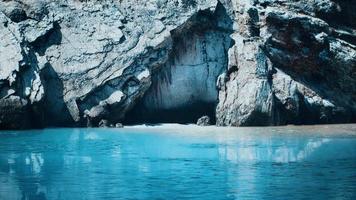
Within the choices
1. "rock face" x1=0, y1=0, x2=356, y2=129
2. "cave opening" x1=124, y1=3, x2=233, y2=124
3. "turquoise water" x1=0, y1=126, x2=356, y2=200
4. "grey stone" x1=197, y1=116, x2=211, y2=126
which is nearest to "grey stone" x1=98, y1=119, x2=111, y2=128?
"rock face" x1=0, y1=0, x2=356, y2=129

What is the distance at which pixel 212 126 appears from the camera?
25422mm

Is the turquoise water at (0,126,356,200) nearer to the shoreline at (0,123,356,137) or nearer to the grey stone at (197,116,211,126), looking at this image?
the shoreline at (0,123,356,137)

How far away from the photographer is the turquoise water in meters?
11.0

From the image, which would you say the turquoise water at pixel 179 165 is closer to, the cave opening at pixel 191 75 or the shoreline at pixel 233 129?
the shoreline at pixel 233 129

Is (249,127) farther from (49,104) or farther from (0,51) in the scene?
(0,51)

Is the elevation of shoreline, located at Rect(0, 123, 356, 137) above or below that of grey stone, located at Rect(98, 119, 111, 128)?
below

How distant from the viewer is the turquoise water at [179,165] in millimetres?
11031

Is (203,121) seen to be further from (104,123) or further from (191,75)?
(104,123)

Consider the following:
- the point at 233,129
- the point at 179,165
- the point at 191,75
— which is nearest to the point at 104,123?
the point at 191,75

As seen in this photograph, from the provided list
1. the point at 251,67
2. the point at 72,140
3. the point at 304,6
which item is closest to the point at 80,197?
the point at 72,140

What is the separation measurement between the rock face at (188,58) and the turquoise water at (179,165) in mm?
3535

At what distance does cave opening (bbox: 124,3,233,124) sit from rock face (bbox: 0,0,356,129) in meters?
0.05

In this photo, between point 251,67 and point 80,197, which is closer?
point 80,197

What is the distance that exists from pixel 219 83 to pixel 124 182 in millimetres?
14840
